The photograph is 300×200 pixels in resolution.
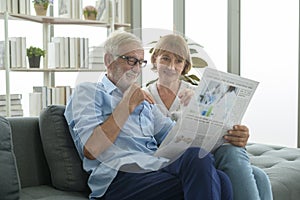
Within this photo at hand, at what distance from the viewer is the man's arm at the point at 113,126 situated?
171 cm

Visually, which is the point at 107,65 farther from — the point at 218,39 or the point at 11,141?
the point at 218,39

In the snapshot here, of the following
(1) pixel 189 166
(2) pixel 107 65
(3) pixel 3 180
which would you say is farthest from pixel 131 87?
(3) pixel 3 180

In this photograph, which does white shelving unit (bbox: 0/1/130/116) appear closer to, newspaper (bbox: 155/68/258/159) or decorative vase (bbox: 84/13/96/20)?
decorative vase (bbox: 84/13/96/20)

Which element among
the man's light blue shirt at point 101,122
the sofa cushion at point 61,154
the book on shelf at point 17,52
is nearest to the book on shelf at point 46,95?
the book on shelf at point 17,52

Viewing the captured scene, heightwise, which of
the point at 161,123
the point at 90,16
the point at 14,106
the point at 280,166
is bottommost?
the point at 280,166

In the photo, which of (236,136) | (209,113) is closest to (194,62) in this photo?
(209,113)

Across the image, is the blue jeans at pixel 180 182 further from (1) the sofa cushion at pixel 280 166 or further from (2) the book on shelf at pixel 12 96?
(2) the book on shelf at pixel 12 96

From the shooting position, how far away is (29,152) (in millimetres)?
1937

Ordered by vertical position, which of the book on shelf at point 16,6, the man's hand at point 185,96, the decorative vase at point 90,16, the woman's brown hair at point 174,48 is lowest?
the man's hand at point 185,96

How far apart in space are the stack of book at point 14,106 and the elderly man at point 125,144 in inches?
82.6

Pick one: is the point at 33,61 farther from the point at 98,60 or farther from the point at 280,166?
the point at 280,166

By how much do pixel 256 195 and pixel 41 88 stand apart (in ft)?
9.05

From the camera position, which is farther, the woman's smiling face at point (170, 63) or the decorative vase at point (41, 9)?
the decorative vase at point (41, 9)

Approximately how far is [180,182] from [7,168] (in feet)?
2.18
